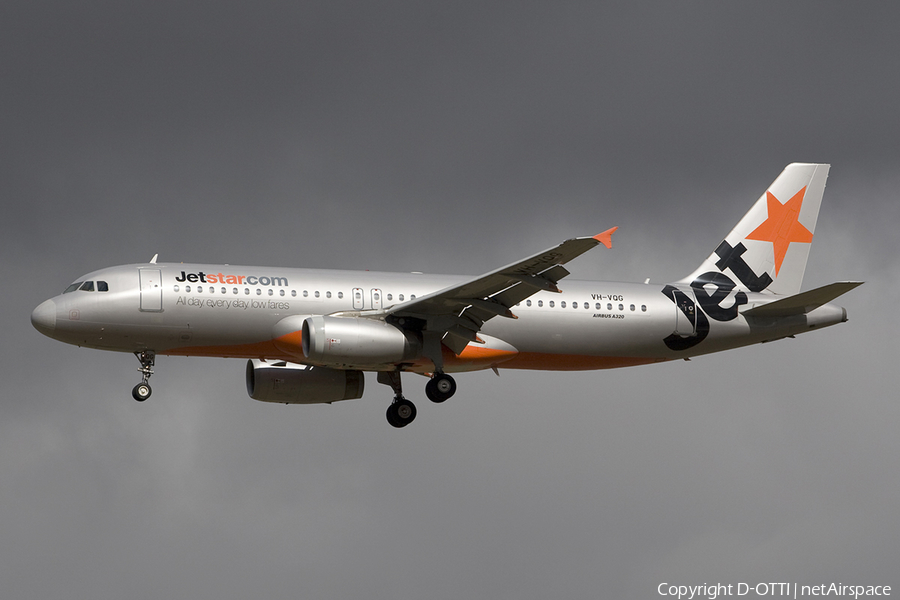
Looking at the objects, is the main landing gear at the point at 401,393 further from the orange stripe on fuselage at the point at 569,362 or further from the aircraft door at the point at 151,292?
the aircraft door at the point at 151,292

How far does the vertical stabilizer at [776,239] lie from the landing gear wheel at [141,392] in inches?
816

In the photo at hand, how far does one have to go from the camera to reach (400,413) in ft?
146

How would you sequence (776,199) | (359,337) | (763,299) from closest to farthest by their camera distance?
(359,337) < (763,299) < (776,199)

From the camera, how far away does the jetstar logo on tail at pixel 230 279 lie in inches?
1613

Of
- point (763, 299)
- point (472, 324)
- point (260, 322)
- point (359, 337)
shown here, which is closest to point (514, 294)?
point (472, 324)

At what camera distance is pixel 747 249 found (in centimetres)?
4969

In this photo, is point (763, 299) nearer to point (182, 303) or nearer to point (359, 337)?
point (359, 337)

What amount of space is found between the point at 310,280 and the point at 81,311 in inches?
→ 291

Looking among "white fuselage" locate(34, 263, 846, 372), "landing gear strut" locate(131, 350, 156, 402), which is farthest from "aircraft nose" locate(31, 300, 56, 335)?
"landing gear strut" locate(131, 350, 156, 402)

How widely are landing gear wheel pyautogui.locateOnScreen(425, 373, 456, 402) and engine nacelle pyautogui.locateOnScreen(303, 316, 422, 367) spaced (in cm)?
161

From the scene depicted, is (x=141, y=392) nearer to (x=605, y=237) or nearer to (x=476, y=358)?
(x=476, y=358)

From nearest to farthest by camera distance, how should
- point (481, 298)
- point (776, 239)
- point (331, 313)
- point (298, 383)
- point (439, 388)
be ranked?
point (481, 298)
point (331, 313)
point (439, 388)
point (298, 383)
point (776, 239)

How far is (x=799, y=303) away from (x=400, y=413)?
48.1 ft

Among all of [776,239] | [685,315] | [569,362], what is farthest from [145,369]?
[776,239]
